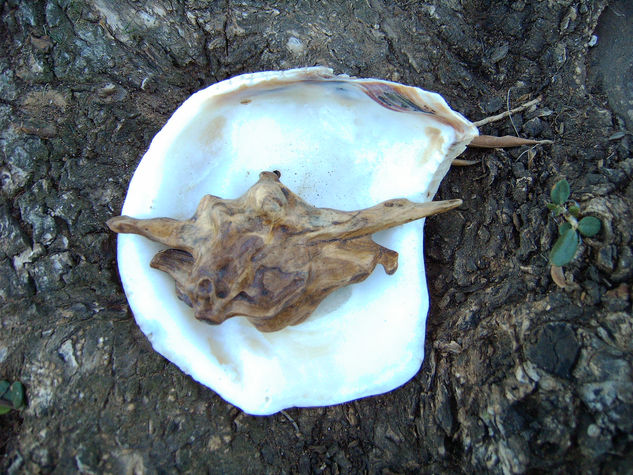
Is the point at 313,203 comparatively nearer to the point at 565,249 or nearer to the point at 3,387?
the point at 565,249

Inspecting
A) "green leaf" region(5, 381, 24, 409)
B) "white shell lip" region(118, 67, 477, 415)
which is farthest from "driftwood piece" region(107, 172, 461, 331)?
"green leaf" region(5, 381, 24, 409)

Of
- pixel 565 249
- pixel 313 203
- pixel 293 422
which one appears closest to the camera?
pixel 565 249

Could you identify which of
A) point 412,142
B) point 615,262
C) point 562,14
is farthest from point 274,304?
point 562,14

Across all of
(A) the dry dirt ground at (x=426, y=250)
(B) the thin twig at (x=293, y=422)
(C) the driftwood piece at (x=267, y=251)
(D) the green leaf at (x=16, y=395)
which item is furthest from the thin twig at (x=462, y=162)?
(D) the green leaf at (x=16, y=395)

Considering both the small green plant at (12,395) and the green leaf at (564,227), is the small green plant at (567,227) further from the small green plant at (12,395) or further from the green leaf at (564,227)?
the small green plant at (12,395)

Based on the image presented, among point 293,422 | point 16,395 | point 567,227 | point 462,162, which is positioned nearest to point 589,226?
point 567,227

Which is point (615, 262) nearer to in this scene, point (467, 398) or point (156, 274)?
point (467, 398)
